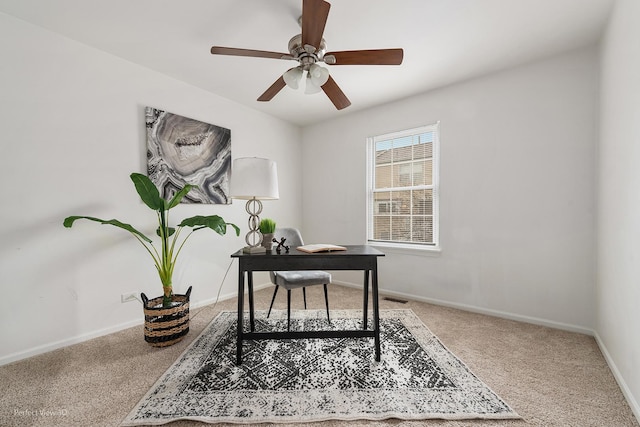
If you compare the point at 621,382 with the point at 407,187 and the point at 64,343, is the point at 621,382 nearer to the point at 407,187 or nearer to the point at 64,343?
the point at 407,187

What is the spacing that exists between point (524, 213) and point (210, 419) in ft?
10.2

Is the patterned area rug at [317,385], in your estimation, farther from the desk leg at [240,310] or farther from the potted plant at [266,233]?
the potted plant at [266,233]

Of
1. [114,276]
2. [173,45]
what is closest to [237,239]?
[114,276]

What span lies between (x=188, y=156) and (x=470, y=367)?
3.29 metres

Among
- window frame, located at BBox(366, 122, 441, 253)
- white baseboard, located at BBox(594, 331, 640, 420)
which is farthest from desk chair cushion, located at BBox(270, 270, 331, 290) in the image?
white baseboard, located at BBox(594, 331, 640, 420)

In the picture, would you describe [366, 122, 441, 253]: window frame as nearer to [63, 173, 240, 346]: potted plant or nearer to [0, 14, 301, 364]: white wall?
[63, 173, 240, 346]: potted plant

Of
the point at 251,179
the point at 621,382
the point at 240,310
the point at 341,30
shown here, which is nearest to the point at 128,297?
the point at 240,310

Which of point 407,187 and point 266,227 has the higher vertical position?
point 407,187

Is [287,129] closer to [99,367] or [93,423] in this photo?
[99,367]

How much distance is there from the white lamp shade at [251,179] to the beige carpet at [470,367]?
137cm

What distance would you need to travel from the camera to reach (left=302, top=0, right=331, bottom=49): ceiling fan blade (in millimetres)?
1385

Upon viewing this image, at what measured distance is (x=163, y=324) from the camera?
215 cm

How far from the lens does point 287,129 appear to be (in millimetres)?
4328

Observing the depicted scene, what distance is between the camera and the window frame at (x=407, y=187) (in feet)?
10.6
